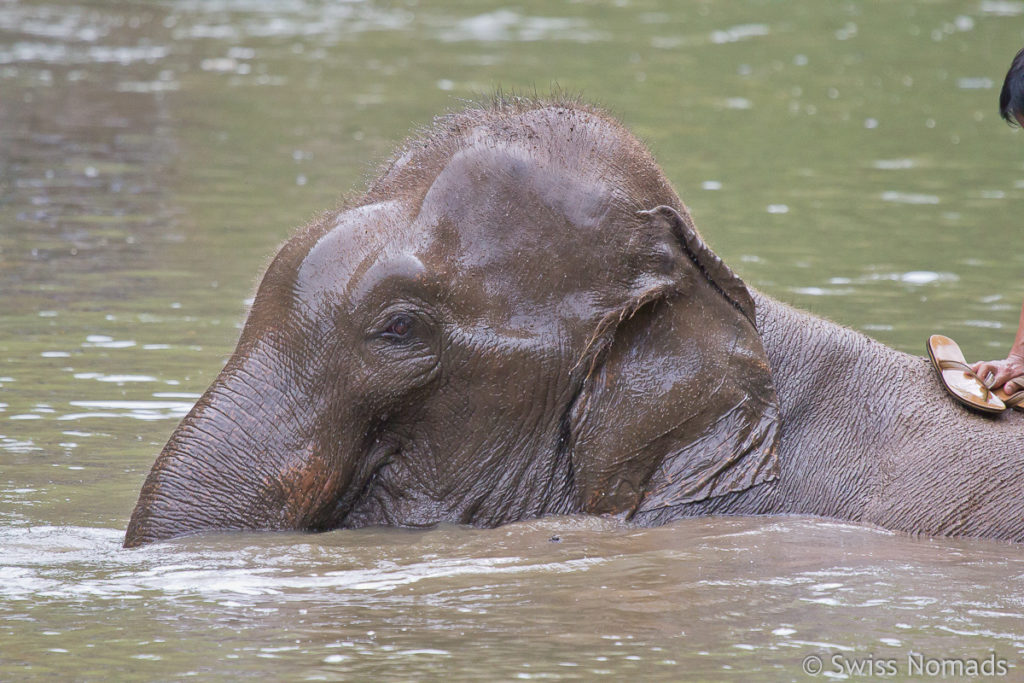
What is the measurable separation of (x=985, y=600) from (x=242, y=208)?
10.9 metres

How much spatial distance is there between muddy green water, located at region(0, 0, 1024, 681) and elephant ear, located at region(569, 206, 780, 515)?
197 millimetres

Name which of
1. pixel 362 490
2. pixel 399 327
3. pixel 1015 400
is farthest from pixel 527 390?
pixel 1015 400

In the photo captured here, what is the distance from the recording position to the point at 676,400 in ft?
22.8

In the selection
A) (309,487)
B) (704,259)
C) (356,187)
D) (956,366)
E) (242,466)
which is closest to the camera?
(242,466)

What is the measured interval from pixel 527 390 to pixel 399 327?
555 millimetres

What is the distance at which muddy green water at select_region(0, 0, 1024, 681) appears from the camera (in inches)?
235

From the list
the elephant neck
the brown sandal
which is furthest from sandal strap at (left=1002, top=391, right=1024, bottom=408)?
the elephant neck

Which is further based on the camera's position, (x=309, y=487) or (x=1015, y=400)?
(x=1015, y=400)

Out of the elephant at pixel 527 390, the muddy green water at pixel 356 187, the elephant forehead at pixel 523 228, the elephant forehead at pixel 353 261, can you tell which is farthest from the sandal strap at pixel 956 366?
the elephant forehead at pixel 353 261

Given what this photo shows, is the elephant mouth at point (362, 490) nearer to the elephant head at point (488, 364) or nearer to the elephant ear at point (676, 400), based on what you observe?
the elephant head at point (488, 364)

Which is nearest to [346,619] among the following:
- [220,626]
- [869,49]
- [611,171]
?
[220,626]

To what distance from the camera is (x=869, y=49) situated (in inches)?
1103

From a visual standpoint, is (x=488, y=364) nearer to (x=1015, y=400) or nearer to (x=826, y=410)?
(x=826, y=410)

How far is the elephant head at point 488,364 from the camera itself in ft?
22.0
